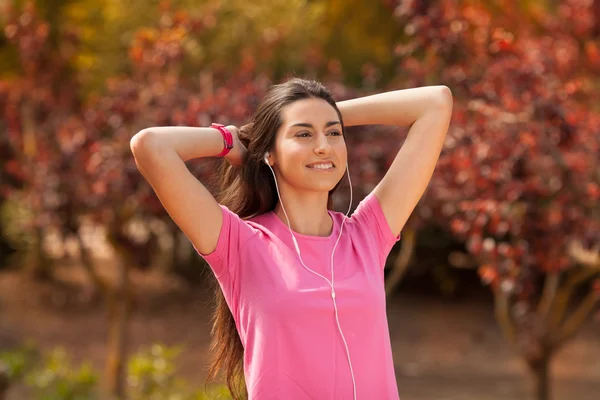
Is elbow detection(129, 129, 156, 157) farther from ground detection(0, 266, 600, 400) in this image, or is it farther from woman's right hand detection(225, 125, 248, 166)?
ground detection(0, 266, 600, 400)

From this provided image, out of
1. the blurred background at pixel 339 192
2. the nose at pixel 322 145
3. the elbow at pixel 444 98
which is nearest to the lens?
the nose at pixel 322 145

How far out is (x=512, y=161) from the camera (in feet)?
15.6

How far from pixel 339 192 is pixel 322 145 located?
3.24m

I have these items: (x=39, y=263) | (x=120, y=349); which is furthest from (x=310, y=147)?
(x=39, y=263)

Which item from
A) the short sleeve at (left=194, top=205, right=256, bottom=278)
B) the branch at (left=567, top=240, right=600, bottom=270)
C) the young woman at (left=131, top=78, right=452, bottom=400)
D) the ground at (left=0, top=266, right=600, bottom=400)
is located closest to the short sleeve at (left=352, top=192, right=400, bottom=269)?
the young woman at (left=131, top=78, right=452, bottom=400)

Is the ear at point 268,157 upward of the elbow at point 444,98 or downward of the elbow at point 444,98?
downward

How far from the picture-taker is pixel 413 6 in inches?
209

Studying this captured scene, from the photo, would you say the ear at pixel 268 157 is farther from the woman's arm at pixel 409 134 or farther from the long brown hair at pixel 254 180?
the woman's arm at pixel 409 134

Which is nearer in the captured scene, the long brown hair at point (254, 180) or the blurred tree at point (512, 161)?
the long brown hair at point (254, 180)

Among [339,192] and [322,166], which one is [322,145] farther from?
Answer: [339,192]

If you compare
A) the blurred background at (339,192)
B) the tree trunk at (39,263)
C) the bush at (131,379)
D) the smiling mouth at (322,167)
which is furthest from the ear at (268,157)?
the tree trunk at (39,263)

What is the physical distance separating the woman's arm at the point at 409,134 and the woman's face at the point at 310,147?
0.67 feet

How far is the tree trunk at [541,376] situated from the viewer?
19.9ft

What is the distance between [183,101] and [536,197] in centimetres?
242
